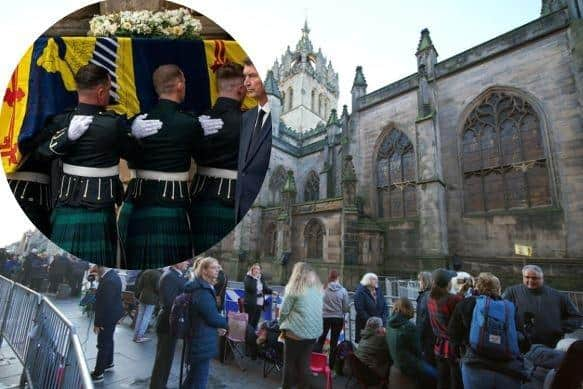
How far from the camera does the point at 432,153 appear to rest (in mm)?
12188

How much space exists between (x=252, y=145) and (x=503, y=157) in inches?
518

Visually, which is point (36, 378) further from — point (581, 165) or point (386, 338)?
point (581, 165)

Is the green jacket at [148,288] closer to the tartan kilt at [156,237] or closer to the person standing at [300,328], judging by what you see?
the person standing at [300,328]

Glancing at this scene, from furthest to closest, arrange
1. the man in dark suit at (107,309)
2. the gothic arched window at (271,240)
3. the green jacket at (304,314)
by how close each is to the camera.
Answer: the gothic arched window at (271,240)
the man in dark suit at (107,309)
the green jacket at (304,314)

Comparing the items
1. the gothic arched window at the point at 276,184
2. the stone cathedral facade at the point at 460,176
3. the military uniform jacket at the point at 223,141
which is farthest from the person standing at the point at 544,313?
the gothic arched window at the point at 276,184

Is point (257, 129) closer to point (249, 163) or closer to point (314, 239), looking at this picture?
point (249, 163)

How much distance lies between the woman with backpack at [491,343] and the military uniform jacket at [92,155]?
275cm

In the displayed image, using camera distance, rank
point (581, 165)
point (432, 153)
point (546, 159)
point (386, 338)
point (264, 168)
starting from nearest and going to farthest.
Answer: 1. point (264, 168)
2. point (386, 338)
3. point (581, 165)
4. point (546, 159)
5. point (432, 153)

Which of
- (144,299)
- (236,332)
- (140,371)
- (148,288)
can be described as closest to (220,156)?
(140,371)

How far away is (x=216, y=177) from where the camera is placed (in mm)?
916

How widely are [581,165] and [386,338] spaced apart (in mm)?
10575

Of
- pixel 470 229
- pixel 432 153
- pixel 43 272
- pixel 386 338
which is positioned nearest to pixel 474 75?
pixel 432 153

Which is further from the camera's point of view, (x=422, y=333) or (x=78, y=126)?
(x=422, y=333)

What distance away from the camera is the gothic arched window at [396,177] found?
1355 cm
